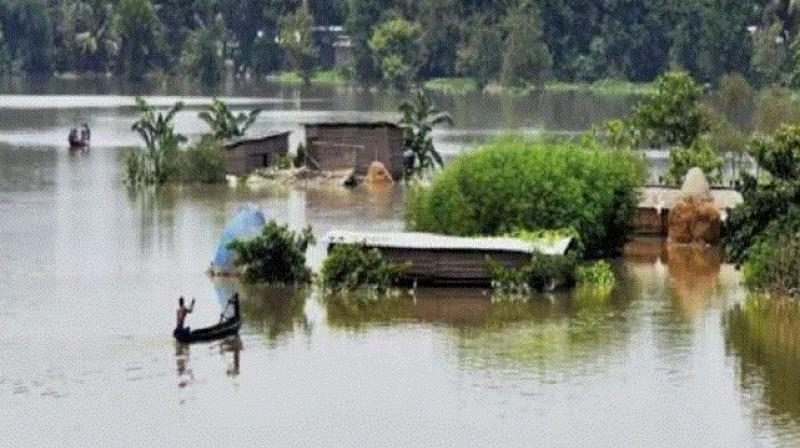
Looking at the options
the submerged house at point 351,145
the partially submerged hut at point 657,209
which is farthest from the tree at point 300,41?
the partially submerged hut at point 657,209

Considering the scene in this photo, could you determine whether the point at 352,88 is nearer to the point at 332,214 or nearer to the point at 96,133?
the point at 96,133

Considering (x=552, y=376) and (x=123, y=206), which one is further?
(x=123, y=206)

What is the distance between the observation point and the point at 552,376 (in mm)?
40281

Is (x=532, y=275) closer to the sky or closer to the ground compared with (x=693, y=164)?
closer to the ground

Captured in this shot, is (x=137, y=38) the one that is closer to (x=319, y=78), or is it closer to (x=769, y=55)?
(x=319, y=78)

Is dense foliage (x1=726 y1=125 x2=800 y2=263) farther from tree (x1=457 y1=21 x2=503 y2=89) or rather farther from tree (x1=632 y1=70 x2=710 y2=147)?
tree (x1=457 y1=21 x2=503 y2=89)

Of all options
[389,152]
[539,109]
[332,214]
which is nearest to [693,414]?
[332,214]

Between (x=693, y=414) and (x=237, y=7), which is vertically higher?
(x=237, y=7)

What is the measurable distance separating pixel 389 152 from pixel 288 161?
10.3 feet

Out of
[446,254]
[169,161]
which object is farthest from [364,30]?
[446,254]

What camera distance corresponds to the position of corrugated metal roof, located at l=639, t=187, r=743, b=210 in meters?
58.2

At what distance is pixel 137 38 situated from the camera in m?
174

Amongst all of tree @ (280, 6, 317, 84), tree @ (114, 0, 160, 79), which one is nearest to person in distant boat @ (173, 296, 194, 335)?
tree @ (114, 0, 160, 79)

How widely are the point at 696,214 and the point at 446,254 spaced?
9.87 meters
